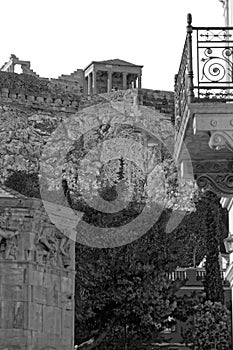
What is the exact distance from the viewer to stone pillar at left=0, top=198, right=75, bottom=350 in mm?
21625

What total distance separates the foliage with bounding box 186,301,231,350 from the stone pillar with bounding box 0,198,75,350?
16.7 meters

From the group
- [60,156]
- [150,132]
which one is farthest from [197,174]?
[150,132]

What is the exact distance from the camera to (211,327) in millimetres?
39406

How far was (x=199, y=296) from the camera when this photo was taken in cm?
4088

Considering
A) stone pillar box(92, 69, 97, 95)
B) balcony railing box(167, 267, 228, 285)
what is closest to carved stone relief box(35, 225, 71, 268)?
balcony railing box(167, 267, 228, 285)

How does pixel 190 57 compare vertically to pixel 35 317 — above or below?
above

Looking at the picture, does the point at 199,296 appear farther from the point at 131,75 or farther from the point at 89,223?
the point at 131,75

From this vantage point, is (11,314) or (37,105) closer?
(11,314)

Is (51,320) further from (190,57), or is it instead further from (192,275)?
(192,275)

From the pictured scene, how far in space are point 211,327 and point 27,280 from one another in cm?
1843

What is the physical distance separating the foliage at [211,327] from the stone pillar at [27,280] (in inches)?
656

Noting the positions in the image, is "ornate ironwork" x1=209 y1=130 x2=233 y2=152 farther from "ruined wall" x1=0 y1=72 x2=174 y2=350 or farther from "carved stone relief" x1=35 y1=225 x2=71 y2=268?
"carved stone relief" x1=35 y1=225 x2=71 y2=268

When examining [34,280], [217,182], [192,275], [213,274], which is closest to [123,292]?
[213,274]

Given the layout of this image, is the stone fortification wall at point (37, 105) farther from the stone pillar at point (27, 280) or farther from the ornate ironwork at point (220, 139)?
the ornate ironwork at point (220, 139)
